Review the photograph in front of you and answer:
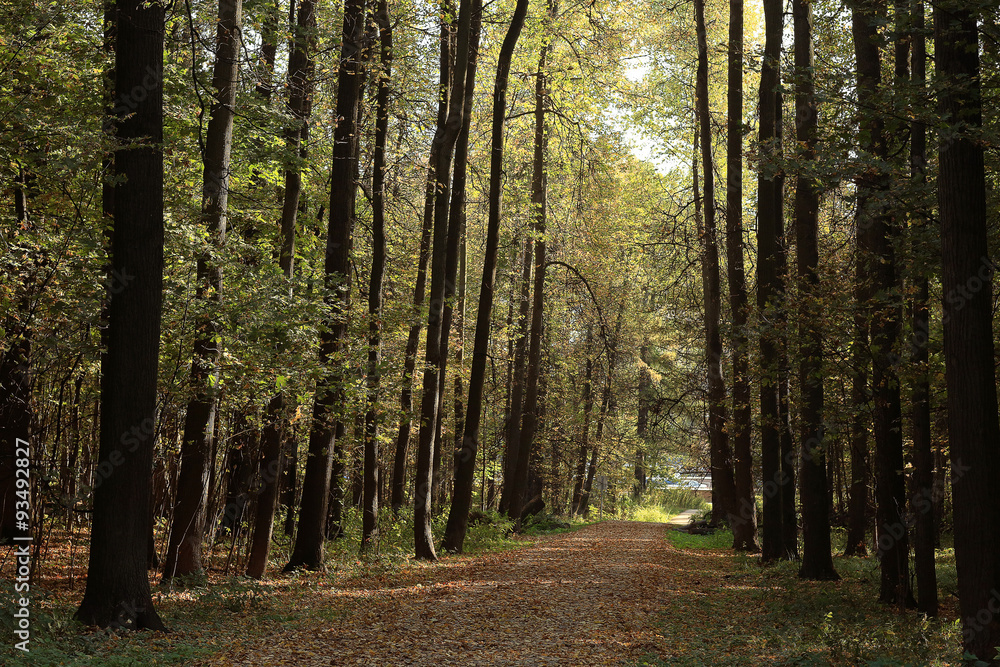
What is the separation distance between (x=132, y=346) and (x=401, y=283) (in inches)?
507

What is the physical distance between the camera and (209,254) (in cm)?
941

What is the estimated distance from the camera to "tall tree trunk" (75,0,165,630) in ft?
23.0

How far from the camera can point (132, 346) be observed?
725 centimetres

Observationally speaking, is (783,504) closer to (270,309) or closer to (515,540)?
(515,540)

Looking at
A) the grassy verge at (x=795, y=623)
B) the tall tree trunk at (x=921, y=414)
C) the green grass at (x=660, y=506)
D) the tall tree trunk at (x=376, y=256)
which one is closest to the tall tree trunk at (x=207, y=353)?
the tall tree trunk at (x=376, y=256)

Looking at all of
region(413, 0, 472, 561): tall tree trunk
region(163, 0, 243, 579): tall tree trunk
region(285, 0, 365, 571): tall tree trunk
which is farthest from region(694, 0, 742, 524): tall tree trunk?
region(163, 0, 243, 579): tall tree trunk

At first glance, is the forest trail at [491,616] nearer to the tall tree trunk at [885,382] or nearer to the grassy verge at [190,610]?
the grassy verge at [190,610]

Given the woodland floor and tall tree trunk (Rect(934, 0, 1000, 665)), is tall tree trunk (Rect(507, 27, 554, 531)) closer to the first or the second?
the woodland floor

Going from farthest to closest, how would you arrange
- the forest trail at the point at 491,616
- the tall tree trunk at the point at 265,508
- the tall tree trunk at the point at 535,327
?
the tall tree trunk at the point at 535,327 → the tall tree trunk at the point at 265,508 → the forest trail at the point at 491,616

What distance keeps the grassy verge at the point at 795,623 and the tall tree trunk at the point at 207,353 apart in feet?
20.6

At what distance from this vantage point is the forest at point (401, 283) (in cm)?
704

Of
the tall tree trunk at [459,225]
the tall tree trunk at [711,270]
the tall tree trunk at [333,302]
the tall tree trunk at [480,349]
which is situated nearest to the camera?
the tall tree trunk at [333,302]

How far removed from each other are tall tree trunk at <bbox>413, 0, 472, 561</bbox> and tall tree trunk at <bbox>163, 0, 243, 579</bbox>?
4.35 m

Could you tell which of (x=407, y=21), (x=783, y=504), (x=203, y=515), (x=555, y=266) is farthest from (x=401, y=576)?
(x=555, y=266)
